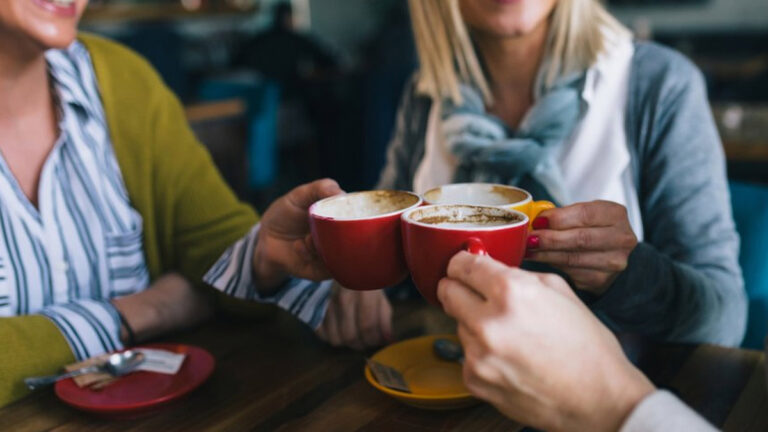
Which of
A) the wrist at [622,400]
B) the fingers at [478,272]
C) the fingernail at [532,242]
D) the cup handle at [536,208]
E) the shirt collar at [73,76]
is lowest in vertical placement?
the wrist at [622,400]

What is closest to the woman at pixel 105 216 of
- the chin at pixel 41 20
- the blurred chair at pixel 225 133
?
the chin at pixel 41 20

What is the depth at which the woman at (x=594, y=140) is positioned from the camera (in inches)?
43.4

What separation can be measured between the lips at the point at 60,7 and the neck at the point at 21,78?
0.23 ft

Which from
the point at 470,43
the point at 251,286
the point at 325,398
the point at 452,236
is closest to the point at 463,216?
the point at 452,236

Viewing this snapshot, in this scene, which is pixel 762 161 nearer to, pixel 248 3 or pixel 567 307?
pixel 567 307

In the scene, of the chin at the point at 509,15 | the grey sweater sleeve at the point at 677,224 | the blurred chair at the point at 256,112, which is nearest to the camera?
the grey sweater sleeve at the point at 677,224

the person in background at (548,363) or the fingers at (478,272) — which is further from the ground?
the fingers at (478,272)

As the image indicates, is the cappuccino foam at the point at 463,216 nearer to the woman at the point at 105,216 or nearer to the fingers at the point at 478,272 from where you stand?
the fingers at the point at 478,272

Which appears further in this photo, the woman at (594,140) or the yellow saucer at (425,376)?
the woman at (594,140)

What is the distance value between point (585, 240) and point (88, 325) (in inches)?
27.7

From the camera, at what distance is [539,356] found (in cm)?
61

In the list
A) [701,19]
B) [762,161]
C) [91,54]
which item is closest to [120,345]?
[91,54]

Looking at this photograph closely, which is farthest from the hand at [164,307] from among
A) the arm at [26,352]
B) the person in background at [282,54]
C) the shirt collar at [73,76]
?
the person in background at [282,54]

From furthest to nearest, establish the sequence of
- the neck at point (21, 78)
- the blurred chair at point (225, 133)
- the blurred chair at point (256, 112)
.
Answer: the blurred chair at point (256, 112)
the blurred chair at point (225, 133)
the neck at point (21, 78)
